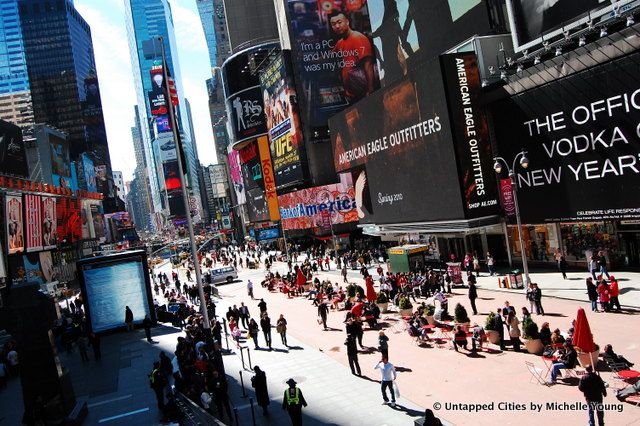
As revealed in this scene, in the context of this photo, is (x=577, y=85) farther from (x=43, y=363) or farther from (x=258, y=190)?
(x=258, y=190)

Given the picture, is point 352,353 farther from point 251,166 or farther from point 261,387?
point 251,166

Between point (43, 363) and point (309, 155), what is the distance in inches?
2401

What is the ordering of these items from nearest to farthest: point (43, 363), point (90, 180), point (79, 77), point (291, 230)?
1. point (43, 363)
2. point (291, 230)
3. point (90, 180)
4. point (79, 77)

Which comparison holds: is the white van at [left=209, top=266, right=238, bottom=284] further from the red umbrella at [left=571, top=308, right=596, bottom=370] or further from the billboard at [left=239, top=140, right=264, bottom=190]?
the billboard at [left=239, top=140, right=264, bottom=190]

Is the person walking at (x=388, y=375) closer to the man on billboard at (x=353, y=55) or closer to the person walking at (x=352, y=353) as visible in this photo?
the person walking at (x=352, y=353)

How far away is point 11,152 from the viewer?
2372 inches

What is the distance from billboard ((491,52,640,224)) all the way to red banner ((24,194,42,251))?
1644 inches

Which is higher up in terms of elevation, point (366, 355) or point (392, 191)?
point (392, 191)

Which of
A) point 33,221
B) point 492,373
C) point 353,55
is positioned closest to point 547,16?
point 492,373

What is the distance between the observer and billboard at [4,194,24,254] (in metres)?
44.7

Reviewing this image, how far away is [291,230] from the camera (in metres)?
80.8

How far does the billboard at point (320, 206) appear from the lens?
209ft

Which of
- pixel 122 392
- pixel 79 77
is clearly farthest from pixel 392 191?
pixel 79 77

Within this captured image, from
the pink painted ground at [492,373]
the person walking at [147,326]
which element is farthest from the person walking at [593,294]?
the person walking at [147,326]
